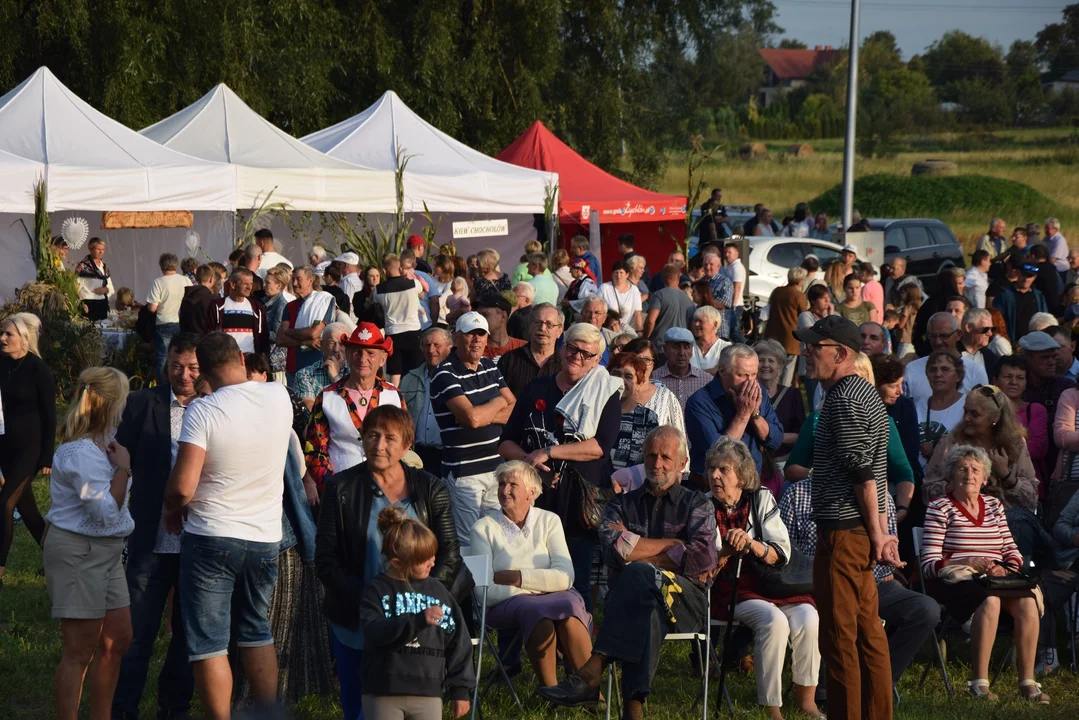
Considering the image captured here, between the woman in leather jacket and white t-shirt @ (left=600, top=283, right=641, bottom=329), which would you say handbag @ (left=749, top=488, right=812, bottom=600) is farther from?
white t-shirt @ (left=600, top=283, right=641, bottom=329)

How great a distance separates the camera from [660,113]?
3145 cm

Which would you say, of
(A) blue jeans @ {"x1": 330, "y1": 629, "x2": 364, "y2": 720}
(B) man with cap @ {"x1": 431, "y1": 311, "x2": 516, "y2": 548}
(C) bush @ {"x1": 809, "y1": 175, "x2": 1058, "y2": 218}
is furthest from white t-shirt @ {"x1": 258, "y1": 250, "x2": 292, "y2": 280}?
(C) bush @ {"x1": 809, "y1": 175, "x2": 1058, "y2": 218}

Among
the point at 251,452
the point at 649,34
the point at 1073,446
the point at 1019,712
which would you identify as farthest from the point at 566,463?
the point at 649,34

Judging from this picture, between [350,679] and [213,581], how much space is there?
26.9 inches

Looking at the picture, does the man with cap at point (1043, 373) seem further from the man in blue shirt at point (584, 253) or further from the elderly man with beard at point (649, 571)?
the man in blue shirt at point (584, 253)

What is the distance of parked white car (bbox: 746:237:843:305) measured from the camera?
19.2m

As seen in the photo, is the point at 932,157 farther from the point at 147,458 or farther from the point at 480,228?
the point at 147,458

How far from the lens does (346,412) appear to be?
6.07 meters

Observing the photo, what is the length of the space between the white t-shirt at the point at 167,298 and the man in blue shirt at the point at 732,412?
302 inches

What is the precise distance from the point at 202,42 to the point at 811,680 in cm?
1788

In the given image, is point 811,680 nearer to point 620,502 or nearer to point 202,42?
point 620,502

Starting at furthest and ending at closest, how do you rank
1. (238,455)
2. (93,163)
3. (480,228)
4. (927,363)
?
(480,228) → (93,163) → (927,363) → (238,455)

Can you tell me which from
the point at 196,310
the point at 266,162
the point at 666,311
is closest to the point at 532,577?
the point at 666,311

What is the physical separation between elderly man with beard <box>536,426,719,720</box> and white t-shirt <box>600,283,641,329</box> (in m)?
6.08
